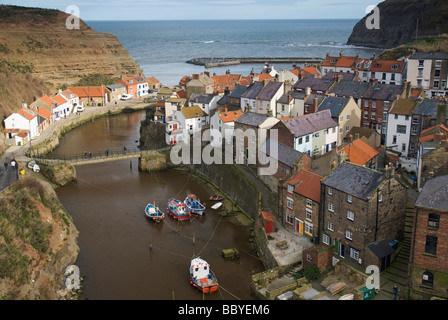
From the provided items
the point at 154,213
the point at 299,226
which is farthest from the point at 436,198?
the point at 154,213

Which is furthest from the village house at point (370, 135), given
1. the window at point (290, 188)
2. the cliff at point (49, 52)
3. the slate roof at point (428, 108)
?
the cliff at point (49, 52)

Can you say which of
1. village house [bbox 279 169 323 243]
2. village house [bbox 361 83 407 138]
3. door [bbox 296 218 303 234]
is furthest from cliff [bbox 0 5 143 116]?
door [bbox 296 218 303 234]

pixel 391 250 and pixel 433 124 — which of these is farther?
pixel 433 124

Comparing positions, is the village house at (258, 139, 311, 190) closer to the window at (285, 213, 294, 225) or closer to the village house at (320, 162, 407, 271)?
the window at (285, 213, 294, 225)

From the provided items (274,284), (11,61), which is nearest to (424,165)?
(274,284)
